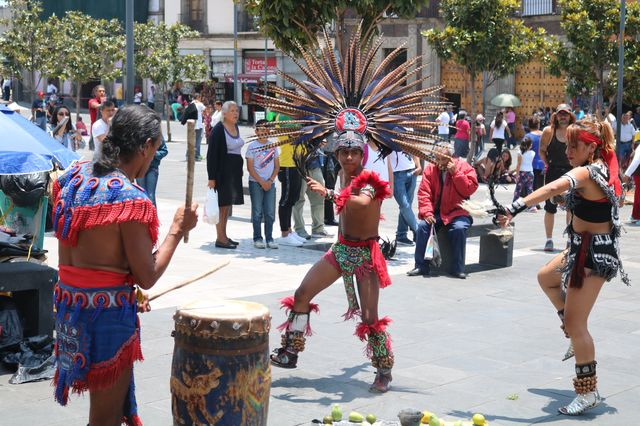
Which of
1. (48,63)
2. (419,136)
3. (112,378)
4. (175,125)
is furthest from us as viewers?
(175,125)

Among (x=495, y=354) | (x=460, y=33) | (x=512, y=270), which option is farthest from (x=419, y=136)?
(x=460, y=33)

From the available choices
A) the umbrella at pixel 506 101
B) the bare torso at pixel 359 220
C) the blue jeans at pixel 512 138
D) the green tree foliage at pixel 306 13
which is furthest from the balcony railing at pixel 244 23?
the bare torso at pixel 359 220

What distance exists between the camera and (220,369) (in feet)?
15.2

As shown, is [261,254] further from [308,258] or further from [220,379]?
[220,379]

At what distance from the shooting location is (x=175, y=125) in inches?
1748

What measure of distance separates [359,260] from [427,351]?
1.38m

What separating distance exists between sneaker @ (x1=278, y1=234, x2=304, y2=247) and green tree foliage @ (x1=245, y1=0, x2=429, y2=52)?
237 centimetres

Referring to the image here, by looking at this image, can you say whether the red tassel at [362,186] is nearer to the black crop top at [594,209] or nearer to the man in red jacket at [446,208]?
the black crop top at [594,209]

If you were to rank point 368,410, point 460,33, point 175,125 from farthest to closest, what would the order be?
point 175,125, point 460,33, point 368,410

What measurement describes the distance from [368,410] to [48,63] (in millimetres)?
34044

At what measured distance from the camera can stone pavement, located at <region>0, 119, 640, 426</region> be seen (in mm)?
6266

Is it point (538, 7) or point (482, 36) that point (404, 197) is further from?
point (538, 7)

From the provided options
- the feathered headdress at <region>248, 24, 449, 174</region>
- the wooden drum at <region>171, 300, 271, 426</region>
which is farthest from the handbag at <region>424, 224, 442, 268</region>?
the wooden drum at <region>171, 300, 271, 426</region>

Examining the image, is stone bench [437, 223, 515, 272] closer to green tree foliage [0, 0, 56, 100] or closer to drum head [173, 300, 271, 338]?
drum head [173, 300, 271, 338]
